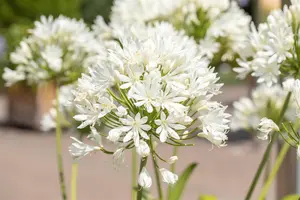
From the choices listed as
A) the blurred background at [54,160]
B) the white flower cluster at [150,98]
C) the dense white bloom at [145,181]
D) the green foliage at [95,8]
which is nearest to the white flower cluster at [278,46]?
the white flower cluster at [150,98]

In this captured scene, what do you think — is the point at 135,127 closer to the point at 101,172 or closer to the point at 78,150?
the point at 78,150

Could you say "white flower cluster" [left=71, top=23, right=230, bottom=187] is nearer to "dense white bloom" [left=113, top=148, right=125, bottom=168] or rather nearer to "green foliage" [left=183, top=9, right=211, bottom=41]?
"dense white bloom" [left=113, top=148, right=125, bottom=168]

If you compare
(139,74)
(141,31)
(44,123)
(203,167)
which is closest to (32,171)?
(203,167)

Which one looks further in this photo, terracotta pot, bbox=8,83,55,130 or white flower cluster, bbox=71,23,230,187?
terracotta pot, bbox=8,83,55,130

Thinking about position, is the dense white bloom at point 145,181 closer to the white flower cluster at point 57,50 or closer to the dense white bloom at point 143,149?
the dense white bloom at point 143,149

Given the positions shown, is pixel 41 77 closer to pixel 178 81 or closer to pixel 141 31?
pixel 141 31

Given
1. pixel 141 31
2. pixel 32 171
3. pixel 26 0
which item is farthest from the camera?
pixel 26 0

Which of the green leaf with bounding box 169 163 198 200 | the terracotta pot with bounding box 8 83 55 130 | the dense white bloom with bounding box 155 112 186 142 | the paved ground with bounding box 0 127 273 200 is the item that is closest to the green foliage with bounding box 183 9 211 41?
the green leaf with bounding box 169 163 198 200
